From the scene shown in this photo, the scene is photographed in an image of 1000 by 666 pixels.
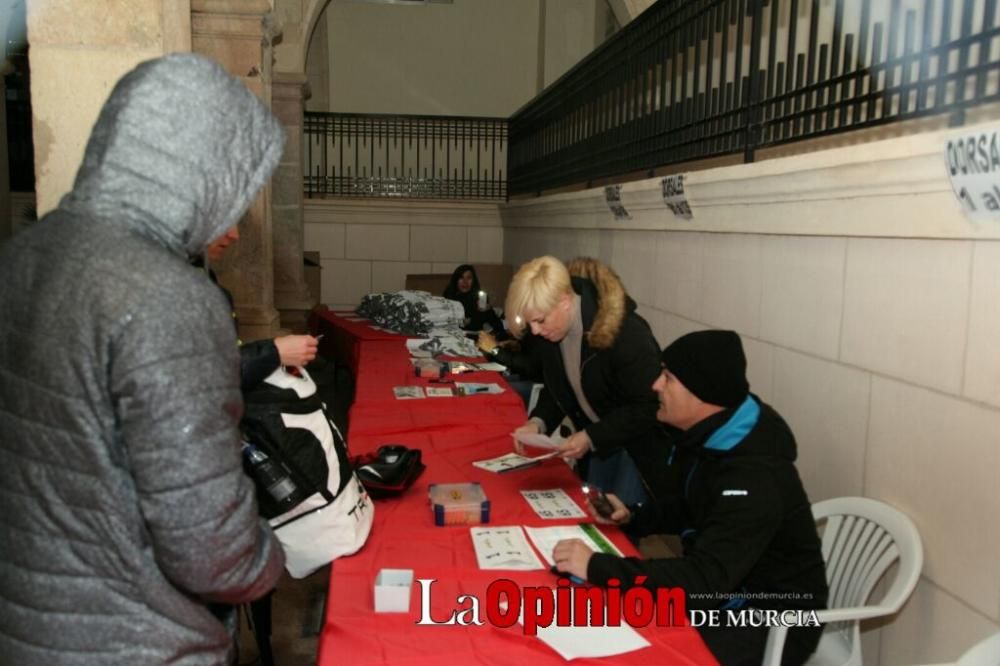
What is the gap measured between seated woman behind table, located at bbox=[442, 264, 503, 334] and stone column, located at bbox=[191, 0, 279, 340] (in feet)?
7.29

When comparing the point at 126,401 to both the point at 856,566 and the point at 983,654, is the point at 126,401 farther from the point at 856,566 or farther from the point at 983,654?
the point at 856,566

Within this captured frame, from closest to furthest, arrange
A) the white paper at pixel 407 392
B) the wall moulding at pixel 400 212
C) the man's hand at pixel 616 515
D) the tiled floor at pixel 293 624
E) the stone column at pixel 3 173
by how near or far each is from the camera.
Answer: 1. the man's hand at pixel 616 515
2. the tiled floor at pixel 293 624
3. the white paper at pixel 407 392
4. the stone column at pixel 3 173
5. the wall moulding at pixel 400 212

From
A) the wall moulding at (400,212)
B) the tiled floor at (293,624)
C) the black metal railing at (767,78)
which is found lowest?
the tiled floor at (293,624)

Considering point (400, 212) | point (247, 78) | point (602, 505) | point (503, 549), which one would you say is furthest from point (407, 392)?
point (400, 212)

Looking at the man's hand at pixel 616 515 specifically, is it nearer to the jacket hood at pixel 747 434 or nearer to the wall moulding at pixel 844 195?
the jacket hood at pixel 747 434

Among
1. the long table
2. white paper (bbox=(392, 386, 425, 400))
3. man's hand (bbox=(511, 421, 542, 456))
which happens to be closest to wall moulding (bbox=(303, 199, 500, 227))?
white paper (bbox=(392, 386, 425, 400))

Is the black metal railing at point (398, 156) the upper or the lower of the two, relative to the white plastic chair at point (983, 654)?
upper

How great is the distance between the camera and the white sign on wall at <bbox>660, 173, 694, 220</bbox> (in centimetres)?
384

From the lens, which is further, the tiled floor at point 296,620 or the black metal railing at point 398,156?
the black metal railing at point 398,156

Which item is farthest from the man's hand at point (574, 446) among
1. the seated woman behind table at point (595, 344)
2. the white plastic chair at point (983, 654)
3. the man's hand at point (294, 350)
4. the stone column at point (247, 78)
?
the stone column at point (247, 78)

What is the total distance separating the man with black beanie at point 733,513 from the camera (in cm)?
190

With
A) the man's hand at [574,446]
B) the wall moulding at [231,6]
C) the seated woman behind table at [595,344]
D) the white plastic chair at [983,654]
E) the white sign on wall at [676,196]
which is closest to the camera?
the white plastic chair at [983,654]

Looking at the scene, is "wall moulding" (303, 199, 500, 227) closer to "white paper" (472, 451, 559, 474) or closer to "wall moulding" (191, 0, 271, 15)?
"wall moulding" (191, 0, 271, 15)

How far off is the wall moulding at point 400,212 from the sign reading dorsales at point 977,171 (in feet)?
29.5
